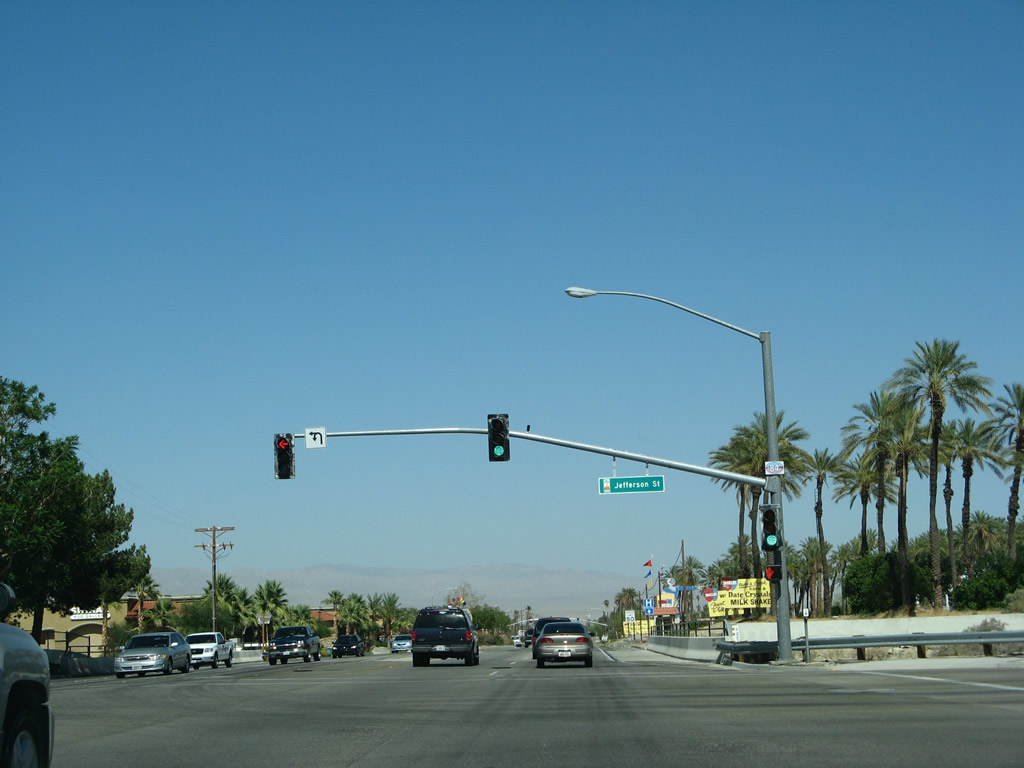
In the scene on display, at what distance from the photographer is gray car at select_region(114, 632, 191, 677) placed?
41594 millimetres

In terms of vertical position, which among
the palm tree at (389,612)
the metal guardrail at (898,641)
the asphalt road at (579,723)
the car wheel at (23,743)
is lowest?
the palm tree at (389,612)

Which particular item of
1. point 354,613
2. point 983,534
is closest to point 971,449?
point 983,534

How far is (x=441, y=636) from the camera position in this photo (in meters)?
39.5

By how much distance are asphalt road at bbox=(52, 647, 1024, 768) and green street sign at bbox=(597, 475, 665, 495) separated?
7525 millimetres

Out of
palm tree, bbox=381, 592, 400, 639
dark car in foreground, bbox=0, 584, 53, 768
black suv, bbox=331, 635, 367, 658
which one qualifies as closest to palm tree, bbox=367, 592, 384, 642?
palm tree, bbox=381, 592, 400, 639

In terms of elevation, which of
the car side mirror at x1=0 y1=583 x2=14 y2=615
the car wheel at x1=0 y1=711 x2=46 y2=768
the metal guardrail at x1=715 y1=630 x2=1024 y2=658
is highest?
the car side mirror at x1=0 y1=583 x2=14 y2=615

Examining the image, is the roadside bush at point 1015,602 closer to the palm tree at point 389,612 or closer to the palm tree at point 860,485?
the palm tree at point 860,485

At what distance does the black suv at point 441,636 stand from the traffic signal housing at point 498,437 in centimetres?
1226

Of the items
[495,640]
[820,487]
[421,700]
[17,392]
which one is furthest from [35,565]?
[495,640]

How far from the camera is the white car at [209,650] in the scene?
53.5 metres

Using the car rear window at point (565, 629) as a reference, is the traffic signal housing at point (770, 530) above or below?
above

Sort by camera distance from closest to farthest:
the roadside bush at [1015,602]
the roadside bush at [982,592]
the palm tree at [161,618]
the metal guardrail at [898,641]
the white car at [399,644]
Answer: the metal guardrail at [898,641]
the roadside bush at [1015,602]
the roadside bush at [982,592]
the white car at [399,644]
the palm tree at [161,618]

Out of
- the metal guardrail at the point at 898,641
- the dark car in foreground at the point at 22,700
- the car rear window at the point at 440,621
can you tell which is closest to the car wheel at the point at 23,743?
the dark car in foreground at the point at 22,700

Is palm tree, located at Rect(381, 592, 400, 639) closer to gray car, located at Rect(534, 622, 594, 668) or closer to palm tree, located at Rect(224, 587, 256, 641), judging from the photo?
palm tree, located at Rect(224, 587, 256, 641)
